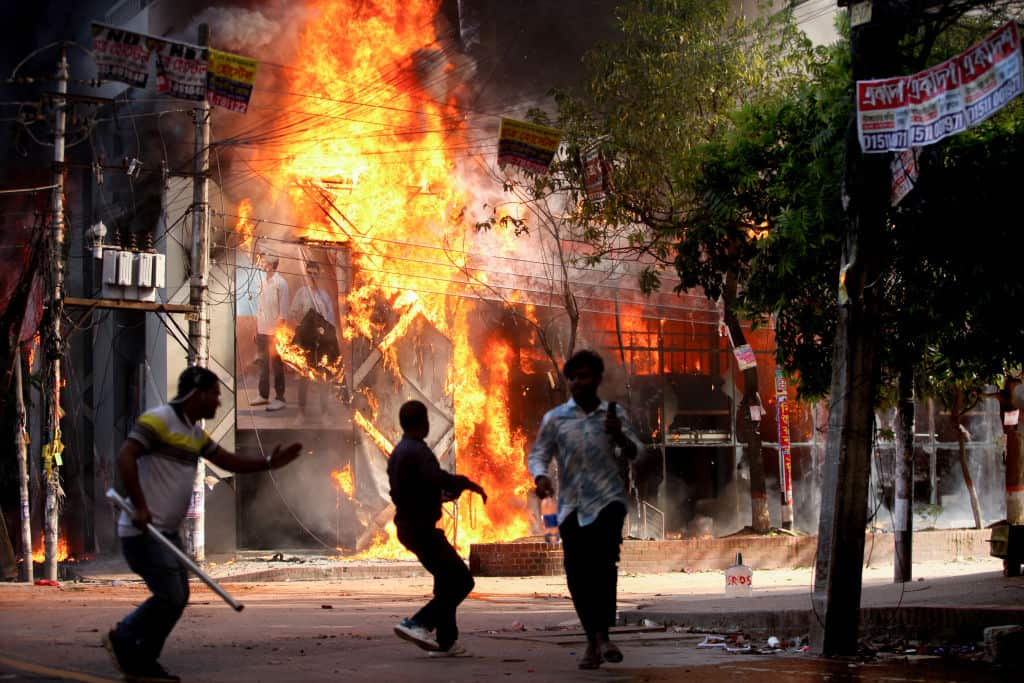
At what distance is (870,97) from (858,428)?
7.40 ft

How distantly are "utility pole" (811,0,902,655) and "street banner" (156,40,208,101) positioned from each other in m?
8.94

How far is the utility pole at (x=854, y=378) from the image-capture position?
8.72m

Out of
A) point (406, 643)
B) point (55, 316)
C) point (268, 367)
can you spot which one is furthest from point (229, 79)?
point (268, 367)

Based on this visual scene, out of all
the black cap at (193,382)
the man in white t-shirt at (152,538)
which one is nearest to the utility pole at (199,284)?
the black cap at (193,382)

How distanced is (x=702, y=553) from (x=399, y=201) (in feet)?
37.8

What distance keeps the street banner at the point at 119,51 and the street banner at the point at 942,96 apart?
962 centimetres

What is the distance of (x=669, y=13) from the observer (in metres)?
20.9

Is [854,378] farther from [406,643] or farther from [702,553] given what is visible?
[702,553]

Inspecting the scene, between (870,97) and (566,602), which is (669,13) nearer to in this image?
(566,602)

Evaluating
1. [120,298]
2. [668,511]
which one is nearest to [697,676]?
[120,298]

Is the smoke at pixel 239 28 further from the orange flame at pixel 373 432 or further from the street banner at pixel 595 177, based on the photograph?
the street banner at pixel 595 177

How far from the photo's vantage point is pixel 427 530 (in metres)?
8.42

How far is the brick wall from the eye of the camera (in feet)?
76.5

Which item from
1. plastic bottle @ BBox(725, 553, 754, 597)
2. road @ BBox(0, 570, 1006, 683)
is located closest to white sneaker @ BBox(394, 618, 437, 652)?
road @ BBox(0, 570, 1006, 683)
